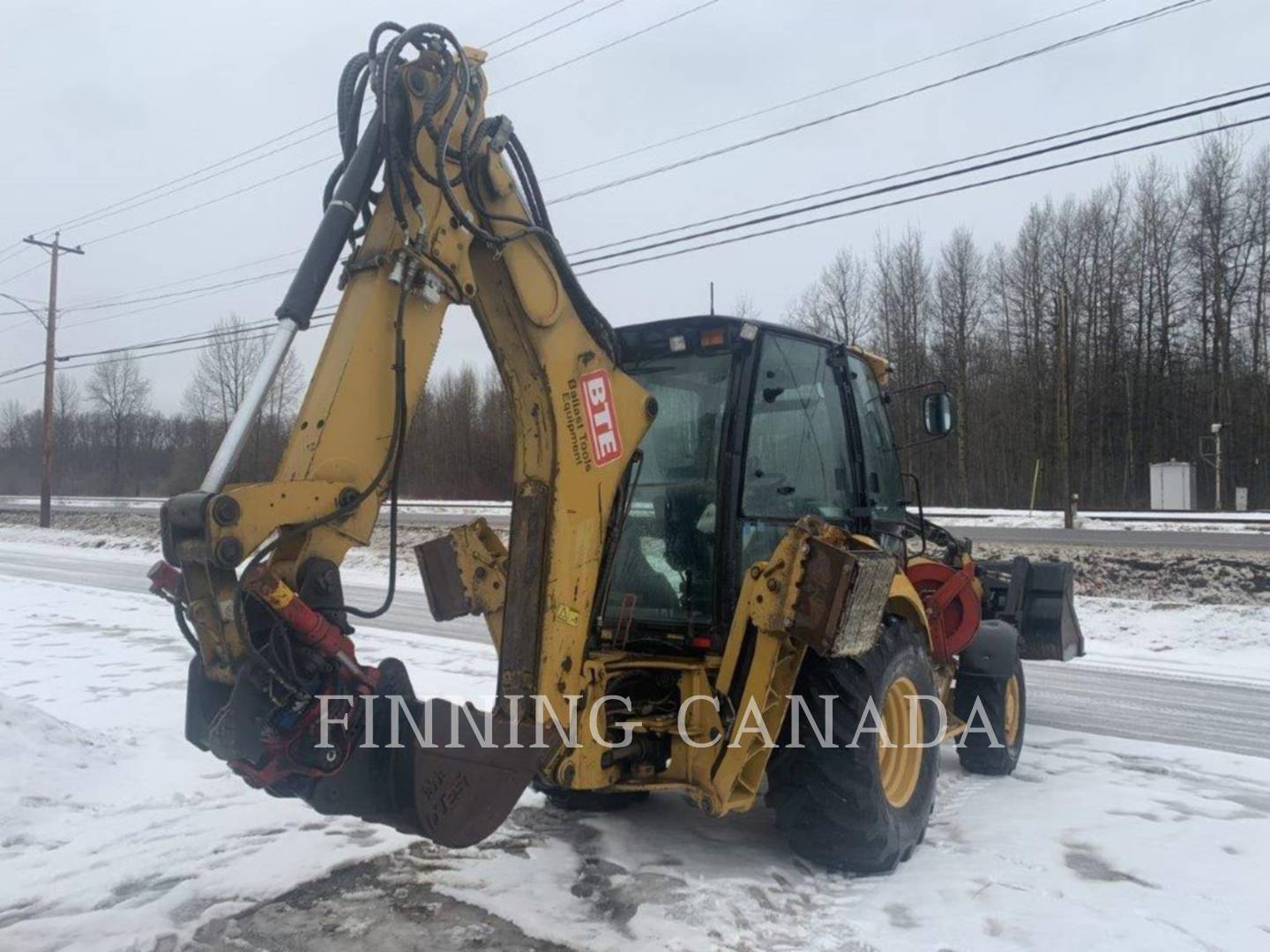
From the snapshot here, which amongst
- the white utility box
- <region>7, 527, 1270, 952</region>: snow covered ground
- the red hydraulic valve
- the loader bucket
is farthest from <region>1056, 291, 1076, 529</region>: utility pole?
the red hydraulic valve

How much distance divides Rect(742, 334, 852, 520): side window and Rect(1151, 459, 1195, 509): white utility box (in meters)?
30.5

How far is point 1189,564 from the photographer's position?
15.3 metres

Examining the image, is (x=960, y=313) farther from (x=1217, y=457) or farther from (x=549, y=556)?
(x=549, y=556)

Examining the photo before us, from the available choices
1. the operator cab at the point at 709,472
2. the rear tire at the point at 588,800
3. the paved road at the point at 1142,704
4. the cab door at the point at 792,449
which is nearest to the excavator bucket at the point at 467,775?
the operator cab at the point at 709,472

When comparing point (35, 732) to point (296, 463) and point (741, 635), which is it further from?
point (741, 635)

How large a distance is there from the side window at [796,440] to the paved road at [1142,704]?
4029mm

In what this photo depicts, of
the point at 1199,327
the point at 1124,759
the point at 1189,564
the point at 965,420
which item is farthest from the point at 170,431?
the point at 1124,759

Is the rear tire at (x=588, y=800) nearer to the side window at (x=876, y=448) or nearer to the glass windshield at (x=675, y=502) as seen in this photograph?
the glass windshield at (x=675, y=502)

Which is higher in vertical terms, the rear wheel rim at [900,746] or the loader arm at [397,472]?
the loader arm at [397,472]

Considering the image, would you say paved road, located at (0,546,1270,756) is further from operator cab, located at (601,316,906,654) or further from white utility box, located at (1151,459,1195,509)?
white utility box, located at (1151,459,1195,509)

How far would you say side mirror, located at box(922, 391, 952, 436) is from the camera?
19.6ft

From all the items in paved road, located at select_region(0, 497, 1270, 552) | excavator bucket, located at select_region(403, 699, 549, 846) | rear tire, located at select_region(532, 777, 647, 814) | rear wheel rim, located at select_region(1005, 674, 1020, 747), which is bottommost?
rear tire, located at select_region(532, 777, 647, 814)

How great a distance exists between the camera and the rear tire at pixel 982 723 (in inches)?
237

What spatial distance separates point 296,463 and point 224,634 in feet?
2.00
